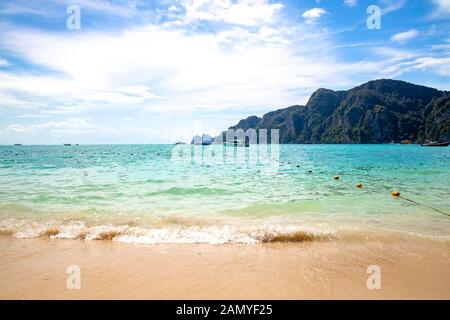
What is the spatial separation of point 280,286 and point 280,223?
4.64 m

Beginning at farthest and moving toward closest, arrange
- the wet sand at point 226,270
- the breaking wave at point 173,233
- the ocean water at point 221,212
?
the ocean water at point 221,212, the breaking wave at point 173,233, the wet sand at point 226,270

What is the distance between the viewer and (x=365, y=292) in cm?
530

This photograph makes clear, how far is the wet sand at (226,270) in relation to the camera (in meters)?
5.34

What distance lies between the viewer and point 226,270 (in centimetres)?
631

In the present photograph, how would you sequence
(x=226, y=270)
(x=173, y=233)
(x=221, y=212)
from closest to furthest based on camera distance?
(x=226, y=270)
(x=173, y=233)
(x=221, y=212)

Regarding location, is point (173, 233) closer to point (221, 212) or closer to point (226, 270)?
point (221, 212)

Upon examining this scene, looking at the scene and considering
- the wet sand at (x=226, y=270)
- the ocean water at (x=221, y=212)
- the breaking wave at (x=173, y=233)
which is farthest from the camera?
the ocean water at (x=221, y=212)

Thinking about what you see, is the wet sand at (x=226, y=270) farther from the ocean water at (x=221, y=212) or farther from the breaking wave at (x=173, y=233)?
the ocean water at (x=221, y=212)

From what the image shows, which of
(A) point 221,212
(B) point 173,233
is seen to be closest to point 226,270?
(B) point 173,233

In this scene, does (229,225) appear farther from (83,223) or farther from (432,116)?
(432,116)

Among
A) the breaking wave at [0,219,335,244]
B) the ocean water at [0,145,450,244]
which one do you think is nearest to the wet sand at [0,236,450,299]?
the breaking wave at [0,219,335,244]

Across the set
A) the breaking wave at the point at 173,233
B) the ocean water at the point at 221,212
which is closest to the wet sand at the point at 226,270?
the breaking wave at the point at 173,233

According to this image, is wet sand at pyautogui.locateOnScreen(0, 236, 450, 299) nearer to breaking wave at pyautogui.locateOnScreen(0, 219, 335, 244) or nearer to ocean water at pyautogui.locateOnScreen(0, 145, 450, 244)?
breaking wave at pyautogui.locateOnScreen(0, 219, 335, 244)

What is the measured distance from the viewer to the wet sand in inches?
210
